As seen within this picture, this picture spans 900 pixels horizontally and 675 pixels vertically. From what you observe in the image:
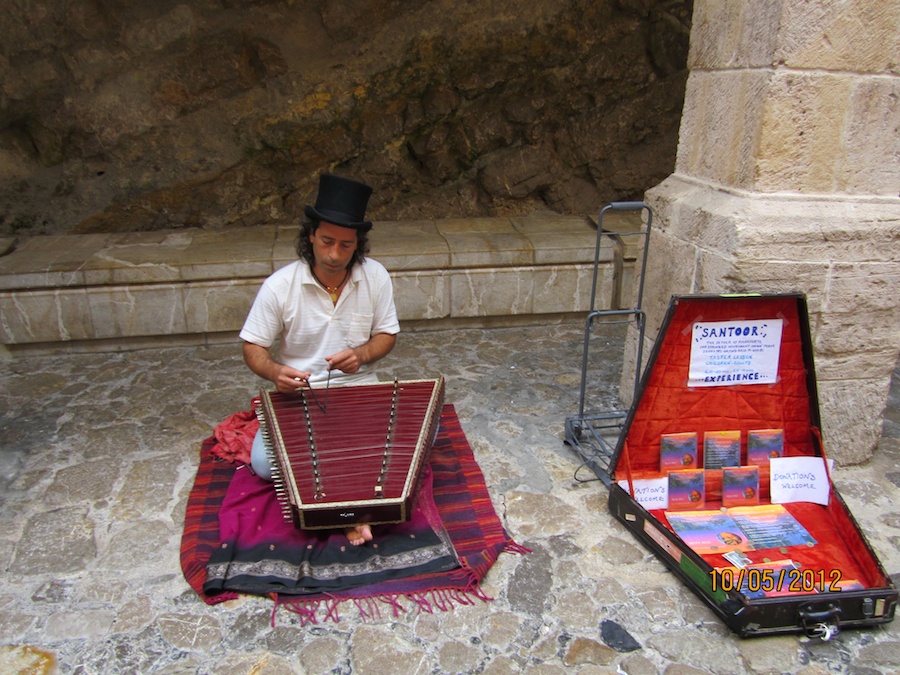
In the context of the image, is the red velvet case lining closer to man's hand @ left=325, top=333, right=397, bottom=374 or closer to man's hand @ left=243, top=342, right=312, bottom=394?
man's hand @ left=325, top=333, right=397, bottom=374

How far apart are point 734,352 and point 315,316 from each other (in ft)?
5.58

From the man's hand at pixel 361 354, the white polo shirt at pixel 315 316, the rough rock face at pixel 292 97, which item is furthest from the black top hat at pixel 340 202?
the rough rock face at pixel 292 97

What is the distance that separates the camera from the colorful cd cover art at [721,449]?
2941 millimetres

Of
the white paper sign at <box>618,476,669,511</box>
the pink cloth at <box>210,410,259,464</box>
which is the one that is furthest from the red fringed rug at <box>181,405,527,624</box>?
the white paper sign at <box>618,476,669,511</box>

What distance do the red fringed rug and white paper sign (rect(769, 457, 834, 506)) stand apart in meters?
1.09

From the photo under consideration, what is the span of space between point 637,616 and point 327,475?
119cm

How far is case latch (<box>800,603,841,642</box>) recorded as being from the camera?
231 centimetres

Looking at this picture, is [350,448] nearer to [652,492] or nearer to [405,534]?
[405,534]

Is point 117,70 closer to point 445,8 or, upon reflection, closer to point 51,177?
point 51,177

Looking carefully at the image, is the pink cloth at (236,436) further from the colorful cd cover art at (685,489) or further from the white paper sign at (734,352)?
the white paper sign at (734,352)

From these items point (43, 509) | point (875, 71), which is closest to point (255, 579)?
point (43, 509)

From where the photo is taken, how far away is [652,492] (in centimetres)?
289

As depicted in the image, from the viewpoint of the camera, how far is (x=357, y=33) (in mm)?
5578
